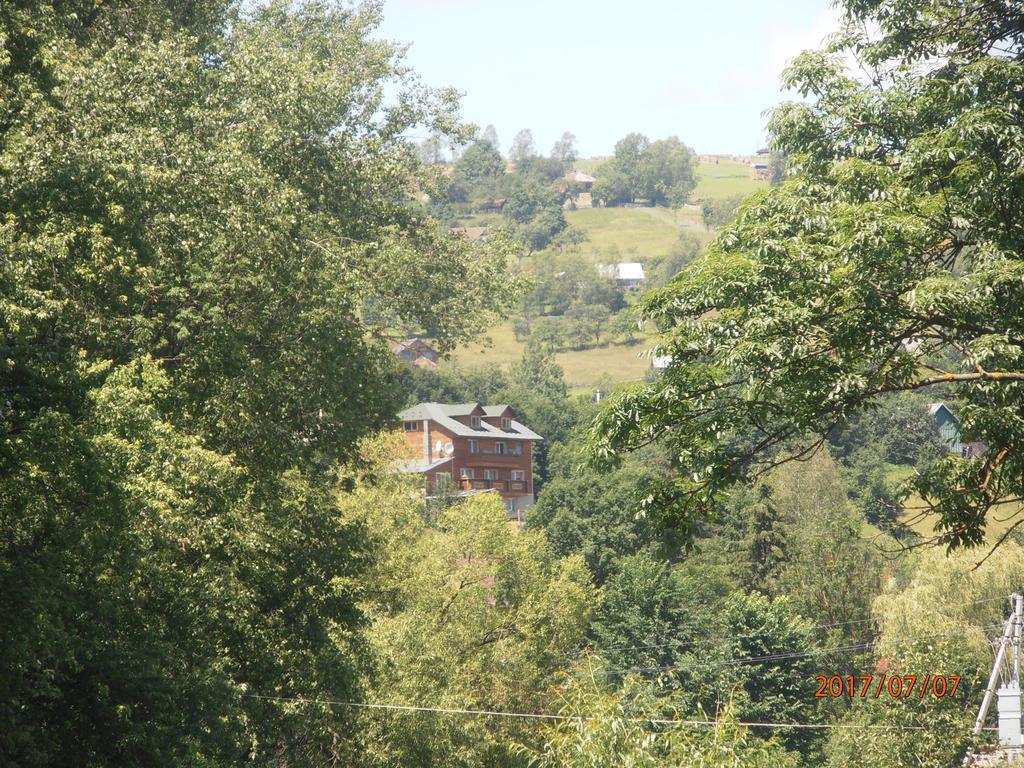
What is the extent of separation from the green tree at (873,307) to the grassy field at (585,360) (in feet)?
462

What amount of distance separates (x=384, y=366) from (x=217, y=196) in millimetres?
5687

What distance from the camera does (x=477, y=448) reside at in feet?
349

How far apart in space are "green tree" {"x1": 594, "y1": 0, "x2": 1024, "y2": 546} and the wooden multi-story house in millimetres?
86625

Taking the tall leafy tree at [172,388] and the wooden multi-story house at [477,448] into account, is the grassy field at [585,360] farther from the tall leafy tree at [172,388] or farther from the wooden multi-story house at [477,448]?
the tall leafy tree at [172,388]

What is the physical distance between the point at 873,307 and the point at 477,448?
9454 cm

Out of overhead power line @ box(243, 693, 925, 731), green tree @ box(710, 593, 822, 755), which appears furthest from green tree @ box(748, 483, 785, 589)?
overhead power line @ box(243, 693, 925, 731)

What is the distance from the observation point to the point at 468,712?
34.8m

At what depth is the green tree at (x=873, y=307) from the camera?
1221 cm

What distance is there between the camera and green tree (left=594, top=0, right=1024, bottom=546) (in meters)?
12.2

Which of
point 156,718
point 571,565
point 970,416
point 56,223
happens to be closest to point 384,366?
point 56,223

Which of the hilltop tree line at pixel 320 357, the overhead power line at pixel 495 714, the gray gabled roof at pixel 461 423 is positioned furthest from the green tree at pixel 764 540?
the hilltop tree line at pixel 320 357

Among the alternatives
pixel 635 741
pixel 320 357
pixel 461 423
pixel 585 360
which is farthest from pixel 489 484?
pixel 635 741

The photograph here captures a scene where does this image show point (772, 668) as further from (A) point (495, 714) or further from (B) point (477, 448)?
(B) point (477, 448)

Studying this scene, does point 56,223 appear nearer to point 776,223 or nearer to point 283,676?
point 283,676
